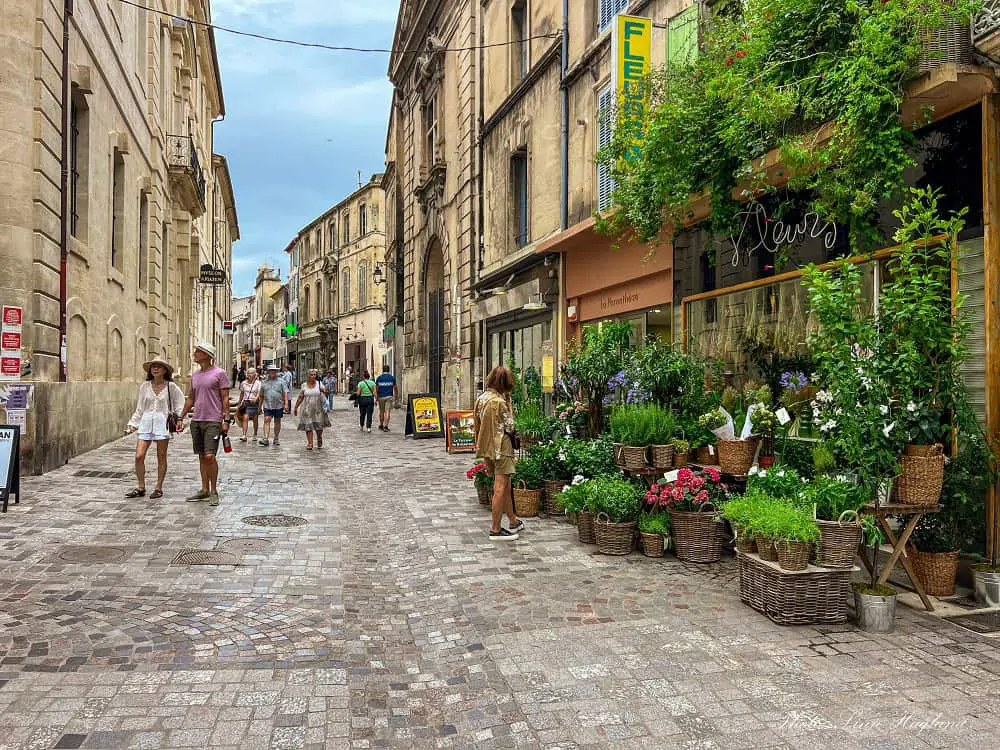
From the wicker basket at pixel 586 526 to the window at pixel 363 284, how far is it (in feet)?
137

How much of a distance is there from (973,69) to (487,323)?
1569cm

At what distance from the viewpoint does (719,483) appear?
6730 mm

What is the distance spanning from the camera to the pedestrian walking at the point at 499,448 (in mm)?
7422

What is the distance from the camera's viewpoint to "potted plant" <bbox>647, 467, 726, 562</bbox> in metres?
6.45

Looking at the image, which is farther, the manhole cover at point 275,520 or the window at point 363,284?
the window at point 363,284

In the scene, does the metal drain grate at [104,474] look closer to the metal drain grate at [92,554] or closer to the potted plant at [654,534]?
the metal drain grate at [92,554]

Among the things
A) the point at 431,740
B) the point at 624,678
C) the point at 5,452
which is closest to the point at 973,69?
the point at 624,678

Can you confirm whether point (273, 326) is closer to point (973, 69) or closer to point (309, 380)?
point (309, 380)

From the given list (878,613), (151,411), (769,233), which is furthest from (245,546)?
(769,233)

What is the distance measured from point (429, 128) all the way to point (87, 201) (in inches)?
640

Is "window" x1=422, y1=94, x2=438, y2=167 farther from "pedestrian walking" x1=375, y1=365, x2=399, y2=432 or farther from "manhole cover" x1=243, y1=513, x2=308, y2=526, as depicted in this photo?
"manhole cover" x1=243, y1=513, x2=308, y2=526

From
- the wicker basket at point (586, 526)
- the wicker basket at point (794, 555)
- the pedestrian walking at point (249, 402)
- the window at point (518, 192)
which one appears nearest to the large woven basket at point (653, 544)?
the wicker basket at point (586, 526)

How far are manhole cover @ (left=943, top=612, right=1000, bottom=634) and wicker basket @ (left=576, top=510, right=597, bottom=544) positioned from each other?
112 inches

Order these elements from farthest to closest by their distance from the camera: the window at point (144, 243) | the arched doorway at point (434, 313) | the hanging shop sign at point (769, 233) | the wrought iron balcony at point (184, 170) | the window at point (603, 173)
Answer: the arched doorway at point (434, 313) < the wrought iron balcony at point (184, 170) < the window at point (144, 243) < the window at point (603, 173) < the hanging shop sign at point (769, 233)
